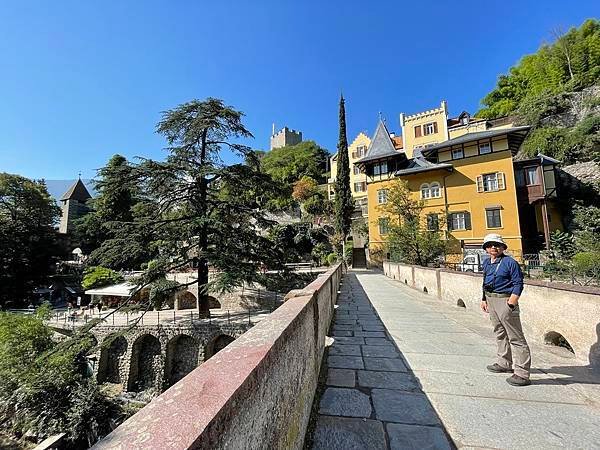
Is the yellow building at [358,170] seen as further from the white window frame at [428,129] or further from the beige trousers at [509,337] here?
the beige trousers at [509,337]

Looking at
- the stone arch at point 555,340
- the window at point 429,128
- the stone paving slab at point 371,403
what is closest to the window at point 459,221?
the window at point 429,128

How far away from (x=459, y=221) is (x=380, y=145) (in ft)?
39.1

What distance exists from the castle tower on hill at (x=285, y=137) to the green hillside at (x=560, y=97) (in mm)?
48000

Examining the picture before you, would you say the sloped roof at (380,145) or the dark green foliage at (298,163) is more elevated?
the dark green foliage at (298,163)

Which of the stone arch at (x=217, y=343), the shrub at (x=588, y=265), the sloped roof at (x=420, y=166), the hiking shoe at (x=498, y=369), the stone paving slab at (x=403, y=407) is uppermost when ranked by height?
the sloped roof at (x=420, y=166)

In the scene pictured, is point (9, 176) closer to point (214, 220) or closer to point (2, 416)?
point (2, 416)

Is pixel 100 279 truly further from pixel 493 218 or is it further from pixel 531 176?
pixel 531 176

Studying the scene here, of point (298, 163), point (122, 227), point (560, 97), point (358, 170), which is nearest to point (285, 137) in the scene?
point (298, 163)

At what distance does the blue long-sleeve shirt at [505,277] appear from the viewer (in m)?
3.52

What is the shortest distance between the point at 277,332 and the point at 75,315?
93.1ft

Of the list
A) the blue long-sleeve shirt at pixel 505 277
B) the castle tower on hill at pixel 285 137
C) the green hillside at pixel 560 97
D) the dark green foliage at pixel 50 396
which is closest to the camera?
the blue long-sleeve shirt at pixel 505 277

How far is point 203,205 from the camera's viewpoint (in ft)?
54.3

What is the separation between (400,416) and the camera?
9.23 ft

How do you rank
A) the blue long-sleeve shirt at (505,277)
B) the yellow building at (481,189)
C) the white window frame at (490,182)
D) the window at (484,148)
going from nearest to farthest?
the blue long-sleeve shirt at (505,277)
the yellow building at (481,189)
the white window frame at (490,182)
the window at (484,148)
